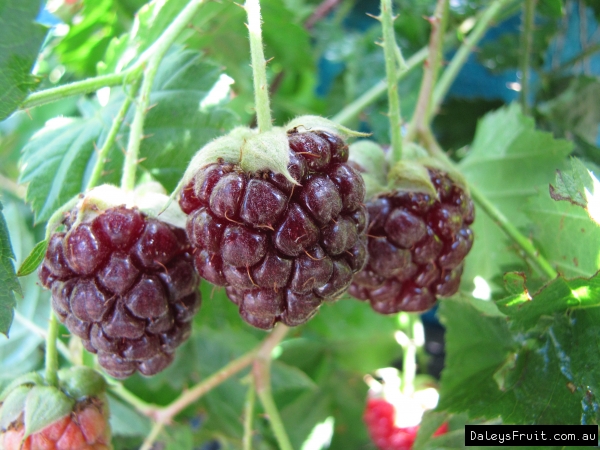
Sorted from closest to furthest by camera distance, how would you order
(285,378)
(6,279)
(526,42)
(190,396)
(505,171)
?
1. (6,279)
2. (190,396)
3. (505,171)
4. (526,42)
5. (285,378)

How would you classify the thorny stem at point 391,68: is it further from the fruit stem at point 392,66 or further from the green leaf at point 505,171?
the green leaf at point 505,171

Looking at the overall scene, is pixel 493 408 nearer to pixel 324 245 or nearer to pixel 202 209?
pixel 324 245

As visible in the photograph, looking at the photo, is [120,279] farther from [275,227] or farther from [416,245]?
[416,245]

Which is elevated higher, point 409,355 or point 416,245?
point 416,245

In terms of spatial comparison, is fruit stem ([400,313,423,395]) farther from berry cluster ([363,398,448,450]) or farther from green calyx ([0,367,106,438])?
green calyx ([0,367,106,438])

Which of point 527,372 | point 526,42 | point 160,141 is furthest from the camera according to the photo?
point 526,42

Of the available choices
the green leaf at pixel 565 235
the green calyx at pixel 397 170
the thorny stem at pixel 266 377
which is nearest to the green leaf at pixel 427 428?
the thorny stem at pixel 266 377

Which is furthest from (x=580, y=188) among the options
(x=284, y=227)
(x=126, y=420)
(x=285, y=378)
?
(x=126, y=420)

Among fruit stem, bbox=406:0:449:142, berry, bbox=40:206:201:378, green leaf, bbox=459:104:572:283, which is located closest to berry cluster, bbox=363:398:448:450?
green leaf, bbox=459:104:572:283
